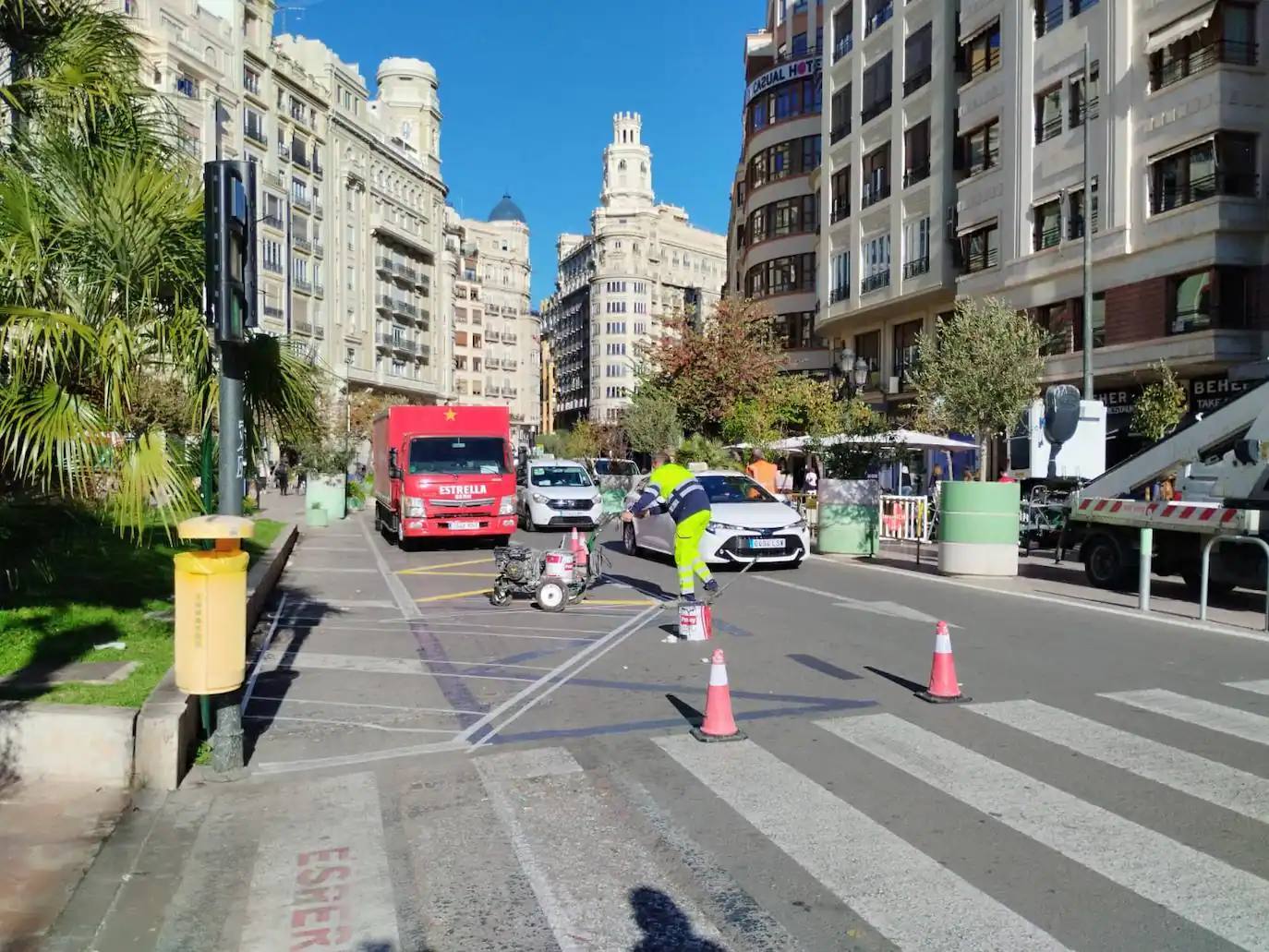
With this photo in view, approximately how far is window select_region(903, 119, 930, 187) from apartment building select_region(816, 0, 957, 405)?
4 centimetres

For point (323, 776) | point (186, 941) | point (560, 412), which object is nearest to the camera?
point (186, 941)

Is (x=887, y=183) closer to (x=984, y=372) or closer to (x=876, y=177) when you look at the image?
(x=876, y=177)

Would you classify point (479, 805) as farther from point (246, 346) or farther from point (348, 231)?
point (348, 231)

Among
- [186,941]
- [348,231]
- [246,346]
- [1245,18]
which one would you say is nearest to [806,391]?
[1245,18]

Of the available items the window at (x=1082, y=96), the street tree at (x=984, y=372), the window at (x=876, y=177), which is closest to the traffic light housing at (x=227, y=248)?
the street tree at (x=984, y=372)

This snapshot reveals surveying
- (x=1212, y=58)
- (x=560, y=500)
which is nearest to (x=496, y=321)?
(x=560, y=500)

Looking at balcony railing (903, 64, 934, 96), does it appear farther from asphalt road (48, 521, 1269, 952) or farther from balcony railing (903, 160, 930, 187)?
asphalt road (48, 521, 1269, 952)

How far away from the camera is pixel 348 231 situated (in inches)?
2975

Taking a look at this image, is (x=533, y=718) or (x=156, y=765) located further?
(x=533, y=718)

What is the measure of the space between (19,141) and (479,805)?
6.40 metres

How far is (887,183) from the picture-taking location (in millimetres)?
38375

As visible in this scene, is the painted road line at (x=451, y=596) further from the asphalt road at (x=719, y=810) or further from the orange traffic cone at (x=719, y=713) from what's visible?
the orange traffic cone at (x=719, y=713)

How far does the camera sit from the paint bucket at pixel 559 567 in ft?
42.2

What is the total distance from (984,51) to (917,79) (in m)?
3.98
